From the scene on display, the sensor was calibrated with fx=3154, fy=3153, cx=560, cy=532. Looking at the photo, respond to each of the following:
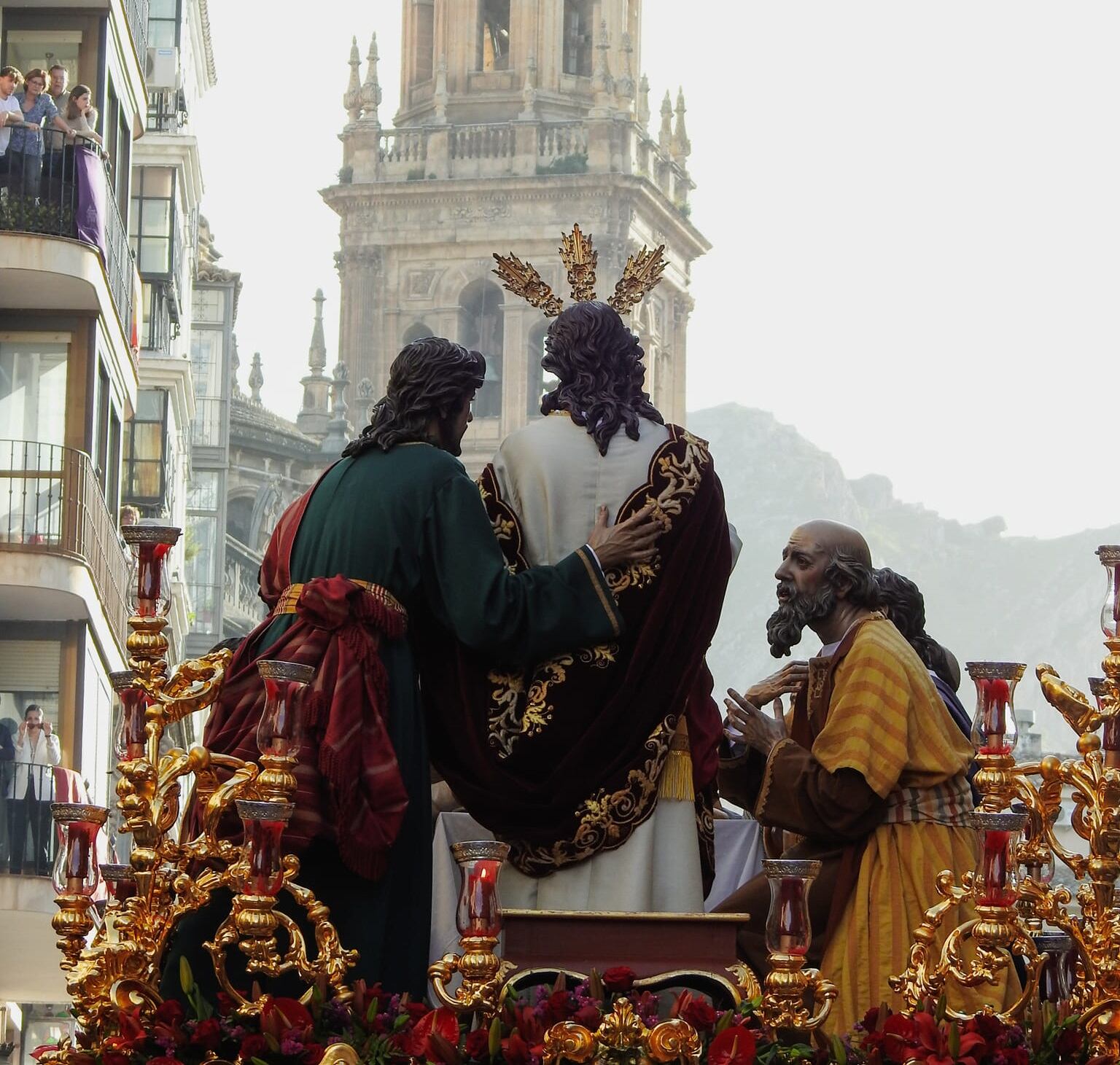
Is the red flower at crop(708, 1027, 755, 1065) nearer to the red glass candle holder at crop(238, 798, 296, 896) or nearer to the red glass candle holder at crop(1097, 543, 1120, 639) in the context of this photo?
the red glass candle holder at crop(238, 798, 296, 896)

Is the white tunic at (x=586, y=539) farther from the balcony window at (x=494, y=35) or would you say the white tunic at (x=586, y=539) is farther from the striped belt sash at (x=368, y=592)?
the balcony window at (x=494, y=35)

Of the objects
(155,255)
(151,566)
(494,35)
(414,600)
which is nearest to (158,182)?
(155,255)

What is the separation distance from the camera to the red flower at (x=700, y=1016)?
7.34 metres

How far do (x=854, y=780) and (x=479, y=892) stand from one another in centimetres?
174

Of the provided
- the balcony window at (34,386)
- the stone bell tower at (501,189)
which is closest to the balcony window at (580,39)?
the stone bell tower at (501,189)

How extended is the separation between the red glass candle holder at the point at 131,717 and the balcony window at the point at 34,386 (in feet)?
58.2

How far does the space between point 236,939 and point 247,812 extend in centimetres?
35

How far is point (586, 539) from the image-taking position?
8.74m

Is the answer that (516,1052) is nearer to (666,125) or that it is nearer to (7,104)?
(7,104)

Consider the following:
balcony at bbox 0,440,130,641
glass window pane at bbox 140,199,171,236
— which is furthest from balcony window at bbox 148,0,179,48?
balcony at bbox 0,440,130,641

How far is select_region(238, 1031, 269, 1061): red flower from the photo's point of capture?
288 inches

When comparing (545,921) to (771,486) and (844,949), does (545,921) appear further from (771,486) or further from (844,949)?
(771,486)

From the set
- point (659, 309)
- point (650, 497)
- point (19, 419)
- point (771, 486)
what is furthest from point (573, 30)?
point (771, 486)

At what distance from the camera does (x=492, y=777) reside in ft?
27.9
